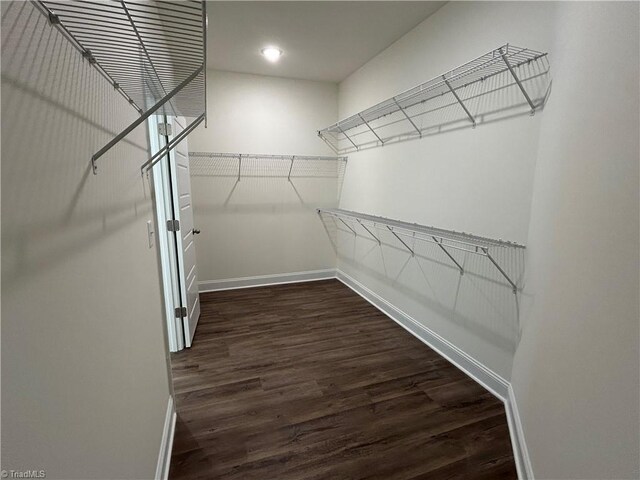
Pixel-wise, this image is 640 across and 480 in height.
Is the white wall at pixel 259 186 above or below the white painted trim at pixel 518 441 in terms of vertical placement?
above

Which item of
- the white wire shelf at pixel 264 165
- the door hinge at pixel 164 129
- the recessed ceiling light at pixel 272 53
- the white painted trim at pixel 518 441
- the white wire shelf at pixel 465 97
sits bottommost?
the white painted trim at pixel 518 441

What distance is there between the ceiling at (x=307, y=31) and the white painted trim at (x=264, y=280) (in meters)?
2.50

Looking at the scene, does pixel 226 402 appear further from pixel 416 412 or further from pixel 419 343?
pixel 419 343

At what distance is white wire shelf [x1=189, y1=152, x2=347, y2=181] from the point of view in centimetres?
369

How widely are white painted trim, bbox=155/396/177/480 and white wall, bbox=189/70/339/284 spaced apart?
2.28 meters

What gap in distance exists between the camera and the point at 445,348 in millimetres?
2484

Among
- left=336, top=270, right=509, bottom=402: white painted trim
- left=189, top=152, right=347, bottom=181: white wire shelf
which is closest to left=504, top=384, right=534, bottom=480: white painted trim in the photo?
left=336, top=270, right=509, bottom=402: white painted trim

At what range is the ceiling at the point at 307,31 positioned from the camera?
7.54 ft

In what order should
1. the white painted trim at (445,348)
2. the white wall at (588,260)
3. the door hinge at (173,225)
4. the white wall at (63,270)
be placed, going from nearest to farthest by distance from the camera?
the white wall at (63,270), the white wall at (588,260), the white painted trim at (445,348), the door hinge at (173,225)

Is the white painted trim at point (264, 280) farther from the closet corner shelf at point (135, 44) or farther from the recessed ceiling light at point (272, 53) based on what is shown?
the closet corner shelf at point (135, 44)

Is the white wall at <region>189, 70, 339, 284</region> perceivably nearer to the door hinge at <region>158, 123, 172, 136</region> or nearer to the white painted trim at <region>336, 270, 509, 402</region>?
the white painted trim at <region>336, 270, 509, 402</region>

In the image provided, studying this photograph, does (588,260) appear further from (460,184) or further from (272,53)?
(272,53)

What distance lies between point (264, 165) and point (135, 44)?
3.25m

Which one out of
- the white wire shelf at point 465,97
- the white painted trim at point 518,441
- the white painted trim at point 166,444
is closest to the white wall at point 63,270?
the white painted trim at point 166,444
